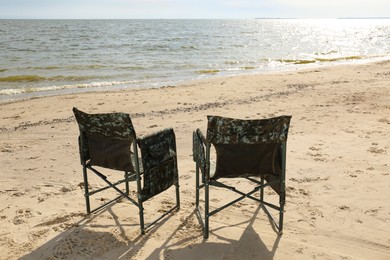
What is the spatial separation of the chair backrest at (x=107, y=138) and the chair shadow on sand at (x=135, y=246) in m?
0.76

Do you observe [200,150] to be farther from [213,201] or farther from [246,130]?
[213,201]

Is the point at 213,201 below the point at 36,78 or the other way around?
below

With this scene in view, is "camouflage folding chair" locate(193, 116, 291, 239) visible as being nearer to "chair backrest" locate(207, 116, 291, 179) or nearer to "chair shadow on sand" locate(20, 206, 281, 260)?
"chair backrest" locate(207, 116, 291, 179)

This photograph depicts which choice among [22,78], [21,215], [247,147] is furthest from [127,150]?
[22,78]

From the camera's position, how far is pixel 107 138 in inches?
143

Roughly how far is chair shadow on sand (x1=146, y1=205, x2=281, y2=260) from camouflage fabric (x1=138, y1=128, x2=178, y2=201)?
579 mm

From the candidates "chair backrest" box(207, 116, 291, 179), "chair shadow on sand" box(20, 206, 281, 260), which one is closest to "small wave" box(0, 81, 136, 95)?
"chair shadow on sand" box(20, 206, 281, 260)

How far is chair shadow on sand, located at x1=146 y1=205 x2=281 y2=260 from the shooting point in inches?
138

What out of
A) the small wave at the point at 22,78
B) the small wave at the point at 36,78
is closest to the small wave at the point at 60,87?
the small wave at the point at 36,78

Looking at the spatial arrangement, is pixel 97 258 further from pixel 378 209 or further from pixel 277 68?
pixel 277 68

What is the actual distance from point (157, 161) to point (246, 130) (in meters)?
1.07

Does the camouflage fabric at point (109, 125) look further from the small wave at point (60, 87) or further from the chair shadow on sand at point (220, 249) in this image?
the small wave at point (60, 87)

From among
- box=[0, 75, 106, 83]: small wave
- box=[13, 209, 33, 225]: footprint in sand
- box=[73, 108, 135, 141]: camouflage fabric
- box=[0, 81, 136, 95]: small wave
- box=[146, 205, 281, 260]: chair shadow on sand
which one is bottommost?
box=[146, 205, 281, 260]: chair shadow on sand

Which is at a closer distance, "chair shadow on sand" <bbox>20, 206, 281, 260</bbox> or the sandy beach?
"chair shadow on sand" <bbox>20, 206, 281, 260</bbox>
